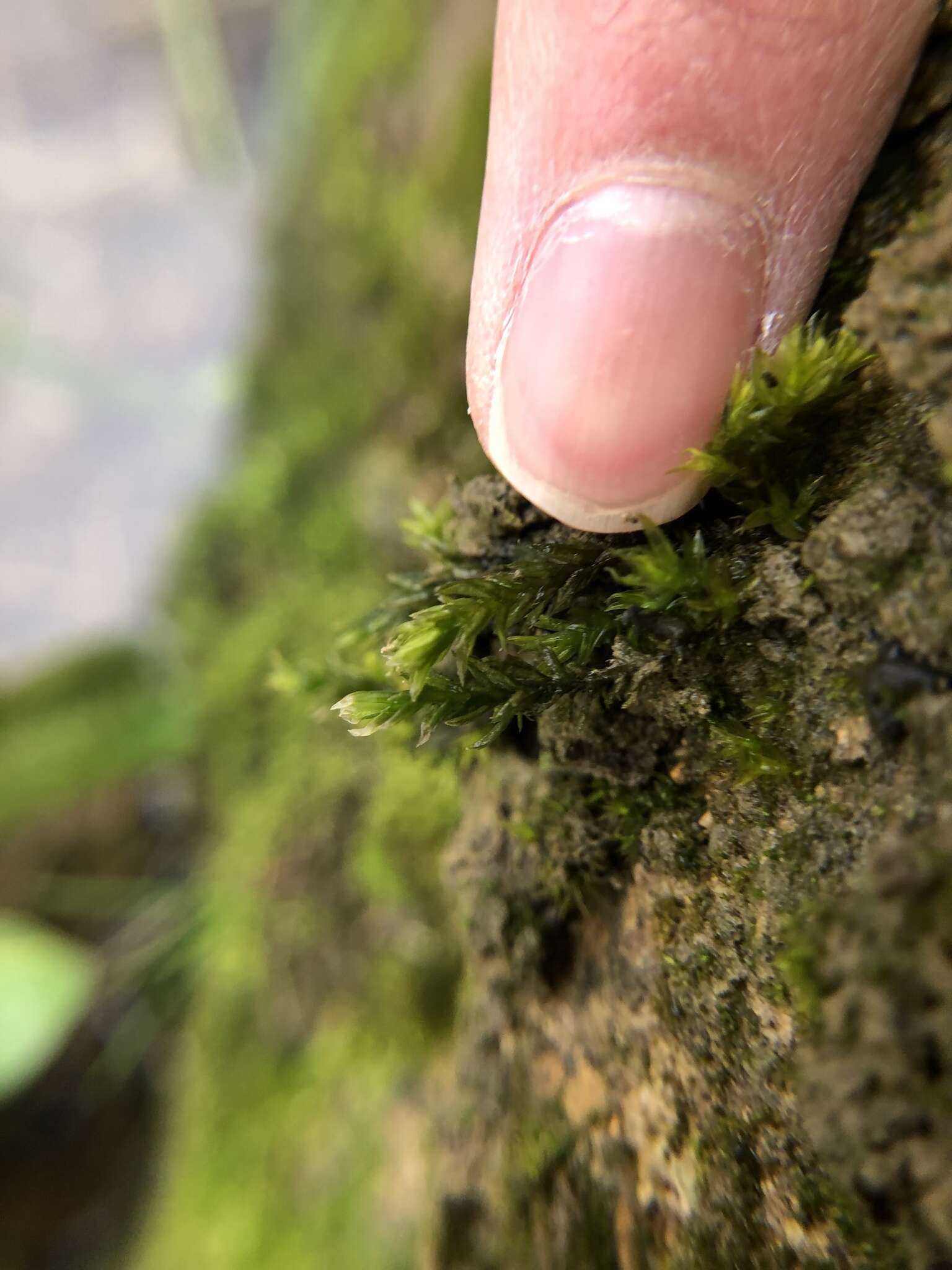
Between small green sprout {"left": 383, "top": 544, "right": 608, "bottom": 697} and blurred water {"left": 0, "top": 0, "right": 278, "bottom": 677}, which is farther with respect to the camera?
blurred water {"left": 0, "top": 0, "right": 278, "bottom": 677}

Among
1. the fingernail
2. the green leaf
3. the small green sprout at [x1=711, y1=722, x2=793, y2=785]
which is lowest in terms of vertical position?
the green leaf

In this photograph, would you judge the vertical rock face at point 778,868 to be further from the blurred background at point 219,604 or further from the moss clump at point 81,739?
the moss clump at point 81,739

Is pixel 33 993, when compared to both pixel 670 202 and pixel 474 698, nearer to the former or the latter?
pixel 474 698

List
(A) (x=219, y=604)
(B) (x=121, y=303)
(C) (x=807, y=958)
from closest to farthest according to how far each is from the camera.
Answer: (C) (x=807, y=958), (A) (x=219, y=604), (B) (x=121, y=303)

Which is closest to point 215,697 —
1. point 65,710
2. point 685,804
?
point 65,710

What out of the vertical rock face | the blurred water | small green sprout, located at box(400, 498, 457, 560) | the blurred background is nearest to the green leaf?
the blurred background

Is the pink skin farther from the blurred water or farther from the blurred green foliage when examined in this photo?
the blurred water

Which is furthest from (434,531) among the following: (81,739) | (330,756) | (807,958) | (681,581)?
(81,739)
